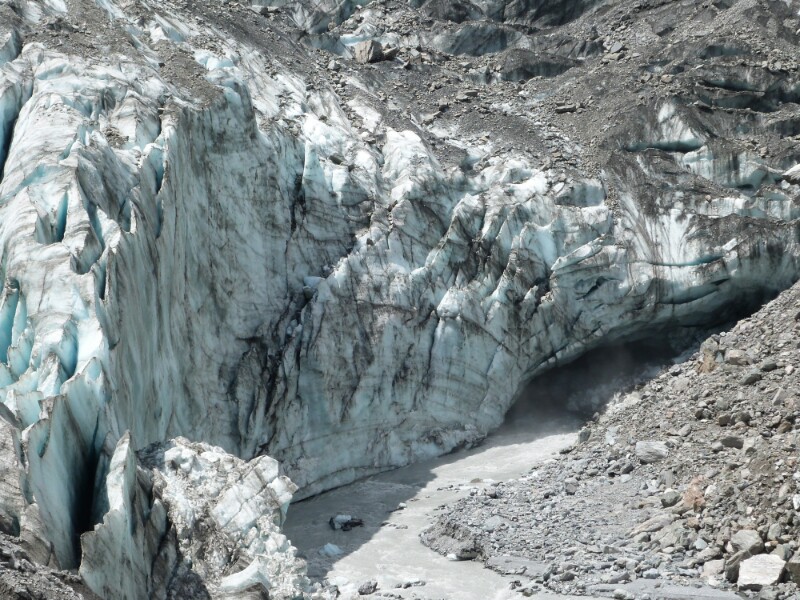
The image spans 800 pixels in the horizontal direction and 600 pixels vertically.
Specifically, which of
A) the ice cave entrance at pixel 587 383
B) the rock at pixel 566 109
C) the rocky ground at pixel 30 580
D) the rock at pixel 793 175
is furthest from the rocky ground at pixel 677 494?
→ the rock at pixel 566 109

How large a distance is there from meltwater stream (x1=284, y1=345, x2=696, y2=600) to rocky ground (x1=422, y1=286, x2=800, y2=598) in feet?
2.18

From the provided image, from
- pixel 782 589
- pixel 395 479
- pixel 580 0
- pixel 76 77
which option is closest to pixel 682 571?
pixel 782 589

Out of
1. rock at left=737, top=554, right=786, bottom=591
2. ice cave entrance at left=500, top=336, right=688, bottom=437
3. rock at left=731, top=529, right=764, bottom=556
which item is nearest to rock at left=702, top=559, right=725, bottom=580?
rock at left=731, top=529, right=764, bottom=556

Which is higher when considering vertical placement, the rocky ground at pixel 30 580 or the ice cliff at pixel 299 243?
the ice cliff at pixel 299 243

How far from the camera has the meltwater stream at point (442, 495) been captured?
17.3m

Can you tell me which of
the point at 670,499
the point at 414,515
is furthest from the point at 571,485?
the point at 414,515

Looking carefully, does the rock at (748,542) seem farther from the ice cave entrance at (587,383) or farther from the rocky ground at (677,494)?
the ice cave entrance at (587,383)

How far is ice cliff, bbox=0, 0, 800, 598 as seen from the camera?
13805 mm

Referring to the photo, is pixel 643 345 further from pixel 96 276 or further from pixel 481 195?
pixel 96 276

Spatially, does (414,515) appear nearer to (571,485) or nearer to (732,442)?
(571,485)

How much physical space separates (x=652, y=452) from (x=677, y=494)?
2.11 metres

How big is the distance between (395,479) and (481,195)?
26.6ft

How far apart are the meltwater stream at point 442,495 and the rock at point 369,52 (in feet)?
41.9

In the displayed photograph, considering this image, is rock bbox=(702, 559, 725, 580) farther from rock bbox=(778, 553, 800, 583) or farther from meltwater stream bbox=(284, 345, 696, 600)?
meltwater stream bbox=(284, 345, 696, 600)
